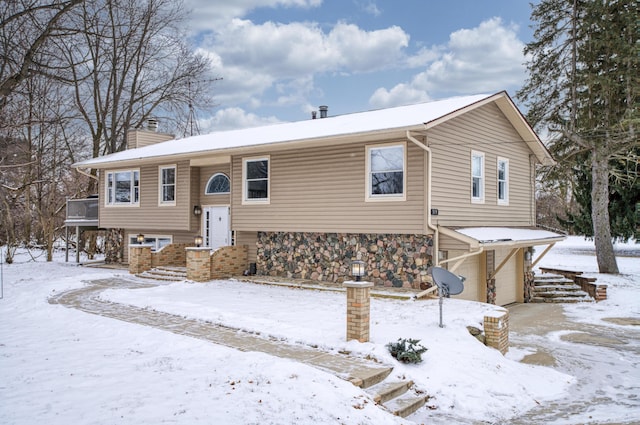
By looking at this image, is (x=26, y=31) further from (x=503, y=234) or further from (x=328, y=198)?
(x=503, y=234)

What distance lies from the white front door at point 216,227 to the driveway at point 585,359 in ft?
28.1

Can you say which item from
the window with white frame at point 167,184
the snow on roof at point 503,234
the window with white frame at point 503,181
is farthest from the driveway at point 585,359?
the window with white frame at point 167,184

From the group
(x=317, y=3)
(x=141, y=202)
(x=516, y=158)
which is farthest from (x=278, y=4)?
(x=516, y=158)

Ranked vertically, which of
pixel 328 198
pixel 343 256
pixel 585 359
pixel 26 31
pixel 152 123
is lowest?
pixel 585 359

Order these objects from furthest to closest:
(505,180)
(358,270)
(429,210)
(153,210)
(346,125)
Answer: (153,210), (505,180), (346,125), (429,210), (358,270)

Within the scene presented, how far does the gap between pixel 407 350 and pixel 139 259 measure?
35.9ft

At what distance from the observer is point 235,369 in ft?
19.0

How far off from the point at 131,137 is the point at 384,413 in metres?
18.9

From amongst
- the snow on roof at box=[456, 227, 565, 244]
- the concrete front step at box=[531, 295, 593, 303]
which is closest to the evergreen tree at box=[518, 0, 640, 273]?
the concrete front step at box=[531, 295, 593, 303]

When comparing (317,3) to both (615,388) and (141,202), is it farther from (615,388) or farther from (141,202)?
(615,388)

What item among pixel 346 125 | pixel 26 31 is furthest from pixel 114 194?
pixel 346 125

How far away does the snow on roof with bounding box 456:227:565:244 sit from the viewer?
11.0 metres

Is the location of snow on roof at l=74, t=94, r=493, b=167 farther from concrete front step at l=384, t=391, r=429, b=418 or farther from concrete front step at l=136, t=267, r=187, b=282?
concrete front step at l=384, t=391, r=429, b=418

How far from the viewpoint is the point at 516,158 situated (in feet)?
48.8
